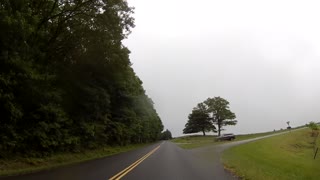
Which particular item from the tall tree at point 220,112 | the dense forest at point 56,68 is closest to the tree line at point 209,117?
the tall tree at point 220,112

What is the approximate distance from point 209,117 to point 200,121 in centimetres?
572

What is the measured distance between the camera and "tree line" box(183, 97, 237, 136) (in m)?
141

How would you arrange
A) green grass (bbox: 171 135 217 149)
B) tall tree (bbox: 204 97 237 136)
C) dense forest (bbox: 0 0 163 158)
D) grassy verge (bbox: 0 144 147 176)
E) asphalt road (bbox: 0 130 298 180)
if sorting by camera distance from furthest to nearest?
tall tree (bbox: 204 97 237 136) → green grass (bbox: 171 135 217 149) → dense forest (bbox: 0 0 163 158) → grassy verge (bbox: 0 144 147 176) → asphalt road (bbox: 0 130 298 180)

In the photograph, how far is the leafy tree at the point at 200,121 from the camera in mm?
152175

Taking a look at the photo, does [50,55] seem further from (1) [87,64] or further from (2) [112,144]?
(2) [112,144]

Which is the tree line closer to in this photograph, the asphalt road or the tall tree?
the tall tree

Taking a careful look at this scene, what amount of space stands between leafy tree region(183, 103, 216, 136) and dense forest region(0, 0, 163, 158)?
116991 millimetres

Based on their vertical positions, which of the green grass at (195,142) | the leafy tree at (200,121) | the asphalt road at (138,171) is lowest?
the asphalt road at (138,171)

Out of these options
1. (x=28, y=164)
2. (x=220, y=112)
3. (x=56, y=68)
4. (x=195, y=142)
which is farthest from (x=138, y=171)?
(x=220, y=112)

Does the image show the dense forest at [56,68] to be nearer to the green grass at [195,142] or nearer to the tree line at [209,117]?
the green grass at [195,142]

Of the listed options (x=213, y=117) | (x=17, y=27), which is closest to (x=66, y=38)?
(x=17, y=27)

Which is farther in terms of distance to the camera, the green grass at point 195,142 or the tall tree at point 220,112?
the tall tree at point 220,112

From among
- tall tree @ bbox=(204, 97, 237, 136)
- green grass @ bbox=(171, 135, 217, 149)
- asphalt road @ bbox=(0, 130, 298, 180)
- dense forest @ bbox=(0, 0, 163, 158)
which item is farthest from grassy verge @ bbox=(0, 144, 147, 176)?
tall tree @ bbox=(204, 97, 237, 136)

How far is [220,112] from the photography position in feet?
465
